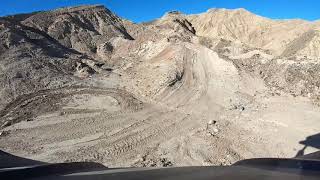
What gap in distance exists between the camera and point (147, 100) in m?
17.8

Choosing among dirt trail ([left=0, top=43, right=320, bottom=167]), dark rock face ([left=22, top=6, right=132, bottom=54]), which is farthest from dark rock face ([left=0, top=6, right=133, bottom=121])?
dirt trail ([left=0, top=43, right=320, bottom=167])

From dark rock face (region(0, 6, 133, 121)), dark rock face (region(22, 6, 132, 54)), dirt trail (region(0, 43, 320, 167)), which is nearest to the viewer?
dirt trail (region(0, 43, 320, 167))

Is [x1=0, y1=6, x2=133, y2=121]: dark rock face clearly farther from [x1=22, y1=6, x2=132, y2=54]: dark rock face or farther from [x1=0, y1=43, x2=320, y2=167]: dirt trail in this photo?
[x1=0, y1=43, x2=320, y2=167]: dirt trail

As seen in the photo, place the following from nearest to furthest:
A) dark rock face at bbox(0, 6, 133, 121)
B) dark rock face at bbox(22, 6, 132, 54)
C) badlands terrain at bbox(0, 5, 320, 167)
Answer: badlands terrain at bbox(0, 5, 320, 167) → dark rock face at bbox(0, 6, 133, 121) → dark rock face at bbox(22, 6, 132, 54)

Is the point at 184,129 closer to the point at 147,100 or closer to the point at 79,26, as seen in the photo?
the point at 147,100

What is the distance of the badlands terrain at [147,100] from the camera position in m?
12.8

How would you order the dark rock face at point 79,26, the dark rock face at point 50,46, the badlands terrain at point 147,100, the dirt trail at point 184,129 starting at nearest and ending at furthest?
the dirt trail at point 184,129, the badlands terrain at point 147,100, the dark rock face at point 50,46, the dark rock face at point 79,26

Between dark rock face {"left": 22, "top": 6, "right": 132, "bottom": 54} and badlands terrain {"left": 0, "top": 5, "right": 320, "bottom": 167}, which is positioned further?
dark rock face {"left": 22, "top": 6, "right": 132, "bottom": 54}

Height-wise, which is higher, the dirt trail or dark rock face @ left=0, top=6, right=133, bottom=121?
dark rock face @ left=0, top=6, right=133, bottom=121

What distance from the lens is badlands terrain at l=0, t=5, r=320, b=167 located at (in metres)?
12.8

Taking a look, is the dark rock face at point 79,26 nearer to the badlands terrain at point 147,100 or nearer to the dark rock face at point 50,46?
the dark rock face at point 50,46

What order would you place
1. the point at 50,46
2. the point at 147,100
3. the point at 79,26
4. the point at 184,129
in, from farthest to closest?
the point at 79,26, the point at 50,46, the point at 147,100, the point at 184,129

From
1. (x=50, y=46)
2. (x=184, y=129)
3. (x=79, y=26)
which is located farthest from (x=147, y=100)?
(x=79, y=26)

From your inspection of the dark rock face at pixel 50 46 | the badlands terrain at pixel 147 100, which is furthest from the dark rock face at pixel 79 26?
the badlands terrain at pixel 147 100
